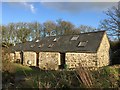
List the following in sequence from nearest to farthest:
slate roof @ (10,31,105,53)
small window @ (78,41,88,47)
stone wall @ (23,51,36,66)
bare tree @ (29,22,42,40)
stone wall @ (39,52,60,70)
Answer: slate roof @ (10,31,105,53) → small window @ (78,41,88,47) → stone wall @ (39,52,60,70) → stone wall @ (23,51,36,66) → bare tree @ (29,22,42,40)

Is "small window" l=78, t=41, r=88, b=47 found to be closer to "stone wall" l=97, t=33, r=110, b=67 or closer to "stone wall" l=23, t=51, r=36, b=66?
"stone wall" l=97, t=33, r=110, b=67

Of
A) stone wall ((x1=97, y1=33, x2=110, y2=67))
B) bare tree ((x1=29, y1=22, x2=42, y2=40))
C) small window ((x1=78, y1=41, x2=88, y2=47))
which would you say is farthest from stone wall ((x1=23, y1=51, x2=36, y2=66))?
bare tree ((x1=29, y1=22, x2=42, y2=40))

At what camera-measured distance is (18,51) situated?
113 ft

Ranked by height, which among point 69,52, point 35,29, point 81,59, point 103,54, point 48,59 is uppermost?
point 35,29

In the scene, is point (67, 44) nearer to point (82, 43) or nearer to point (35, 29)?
point (82, 43)

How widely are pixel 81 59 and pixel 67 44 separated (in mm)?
3776

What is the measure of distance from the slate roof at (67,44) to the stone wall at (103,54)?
744 millimetres

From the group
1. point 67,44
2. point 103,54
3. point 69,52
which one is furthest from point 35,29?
point 103,54

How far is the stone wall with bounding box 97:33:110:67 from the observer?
82.3ft

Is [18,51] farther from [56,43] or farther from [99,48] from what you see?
[99,48]

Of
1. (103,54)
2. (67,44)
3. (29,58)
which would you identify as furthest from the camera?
(29,58)

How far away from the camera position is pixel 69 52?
26750 millimetres

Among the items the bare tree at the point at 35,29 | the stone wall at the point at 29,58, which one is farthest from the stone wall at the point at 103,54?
the bare tree at the point at 35,29

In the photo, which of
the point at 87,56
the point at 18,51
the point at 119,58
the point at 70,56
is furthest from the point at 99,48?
the point at 18,51
